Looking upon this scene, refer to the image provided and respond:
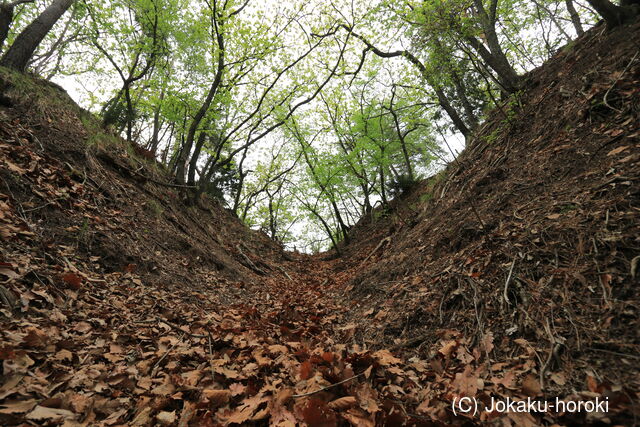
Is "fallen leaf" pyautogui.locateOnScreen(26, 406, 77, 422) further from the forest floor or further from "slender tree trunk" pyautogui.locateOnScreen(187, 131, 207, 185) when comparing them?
"slender tree trunk" pyautogui.locateOnScreen(187, 131, 207, 185)

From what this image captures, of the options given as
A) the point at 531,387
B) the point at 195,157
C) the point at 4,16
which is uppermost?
the point at 4,16

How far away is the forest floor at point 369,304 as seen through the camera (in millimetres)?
1649

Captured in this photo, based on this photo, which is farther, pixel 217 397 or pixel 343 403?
pixel 217 397

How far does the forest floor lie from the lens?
5.41 ft

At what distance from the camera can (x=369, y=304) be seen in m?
4.47

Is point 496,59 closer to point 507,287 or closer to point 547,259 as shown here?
point 547,259

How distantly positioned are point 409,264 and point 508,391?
3156mm

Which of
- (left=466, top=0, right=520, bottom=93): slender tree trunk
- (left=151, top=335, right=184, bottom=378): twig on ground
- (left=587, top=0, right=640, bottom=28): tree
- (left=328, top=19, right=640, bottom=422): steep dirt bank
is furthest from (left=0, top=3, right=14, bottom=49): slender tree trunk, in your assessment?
(left=587, top=0, right=640, bottom=28): tree

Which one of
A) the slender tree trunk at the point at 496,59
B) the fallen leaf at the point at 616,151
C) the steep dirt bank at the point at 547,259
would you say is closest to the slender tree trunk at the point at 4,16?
the steep dirt bank at the point at 547,259

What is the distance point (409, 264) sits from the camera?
16.0ft

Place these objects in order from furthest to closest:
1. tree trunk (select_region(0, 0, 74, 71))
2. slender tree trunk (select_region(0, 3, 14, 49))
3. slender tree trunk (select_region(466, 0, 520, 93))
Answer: slender tree trunk (select_region(466, 0, 520, 93))
tree trunk (select_region(0, 0, 74, 71))
slender tree trunk (select_region(0, 3, 14, 49))

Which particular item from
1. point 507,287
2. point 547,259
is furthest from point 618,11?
point 507,287

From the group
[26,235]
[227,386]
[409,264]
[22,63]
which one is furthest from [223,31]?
[227,386]

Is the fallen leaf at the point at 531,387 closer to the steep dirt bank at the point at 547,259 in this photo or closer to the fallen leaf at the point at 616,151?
the steep dirt bank at the point at 547,259
